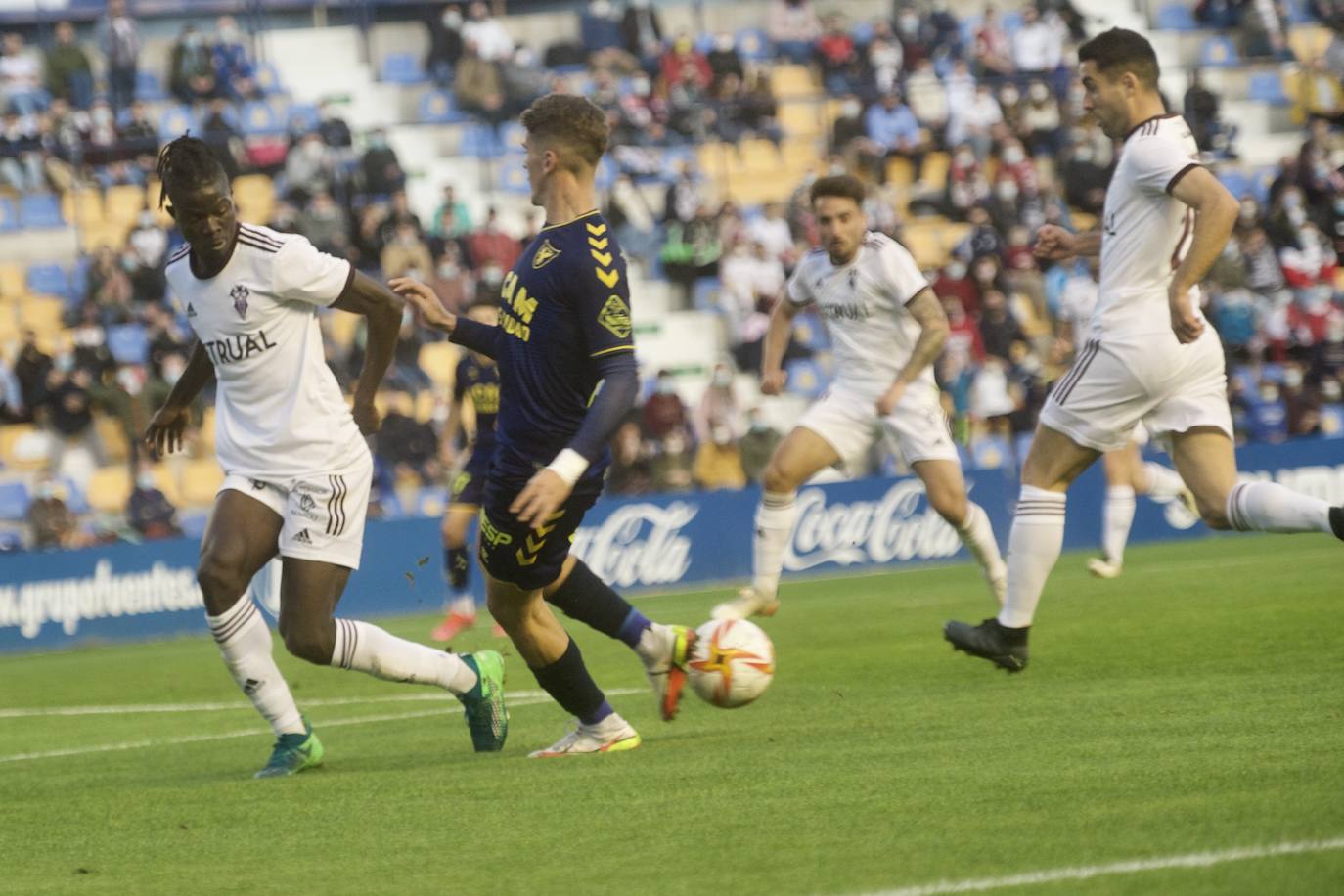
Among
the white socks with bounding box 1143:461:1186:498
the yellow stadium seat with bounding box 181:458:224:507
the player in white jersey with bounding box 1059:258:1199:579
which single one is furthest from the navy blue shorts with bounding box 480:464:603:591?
the yellow stadium seat with bounding box 181:458:224:507

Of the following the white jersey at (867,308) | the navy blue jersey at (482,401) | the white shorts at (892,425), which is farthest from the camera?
the navy blue jersey at (482,401)

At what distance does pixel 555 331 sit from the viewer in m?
7.30

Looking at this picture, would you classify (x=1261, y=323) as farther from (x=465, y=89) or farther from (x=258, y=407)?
(x=258, y=407)

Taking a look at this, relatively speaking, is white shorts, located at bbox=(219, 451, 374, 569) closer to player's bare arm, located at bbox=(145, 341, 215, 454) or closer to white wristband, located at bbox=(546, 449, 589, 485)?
player's bare arm, located at bbox=(145, 341, 215, 454)

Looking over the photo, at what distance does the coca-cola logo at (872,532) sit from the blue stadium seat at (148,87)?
456 inches

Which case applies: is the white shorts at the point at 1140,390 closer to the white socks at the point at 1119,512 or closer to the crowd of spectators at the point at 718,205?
the white socks at the point at 1119,512

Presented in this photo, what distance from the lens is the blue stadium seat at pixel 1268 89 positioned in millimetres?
31281

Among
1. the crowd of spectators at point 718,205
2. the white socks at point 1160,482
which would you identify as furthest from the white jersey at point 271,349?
the crowd of spectators at point 718,205

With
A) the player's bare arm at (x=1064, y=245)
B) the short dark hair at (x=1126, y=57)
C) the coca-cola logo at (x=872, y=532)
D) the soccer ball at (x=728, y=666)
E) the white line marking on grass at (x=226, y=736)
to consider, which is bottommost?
the coca-cola logo at (x=872, y=532)

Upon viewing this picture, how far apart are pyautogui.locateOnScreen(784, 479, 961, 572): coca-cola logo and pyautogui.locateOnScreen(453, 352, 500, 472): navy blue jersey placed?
712 cm

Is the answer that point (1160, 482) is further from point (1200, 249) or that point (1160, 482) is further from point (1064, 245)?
point (1200, 249)

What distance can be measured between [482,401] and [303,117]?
44.5 feet

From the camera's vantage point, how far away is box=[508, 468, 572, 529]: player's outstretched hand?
6.43 meters

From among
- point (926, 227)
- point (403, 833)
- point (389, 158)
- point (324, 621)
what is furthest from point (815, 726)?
point (926, 227)
